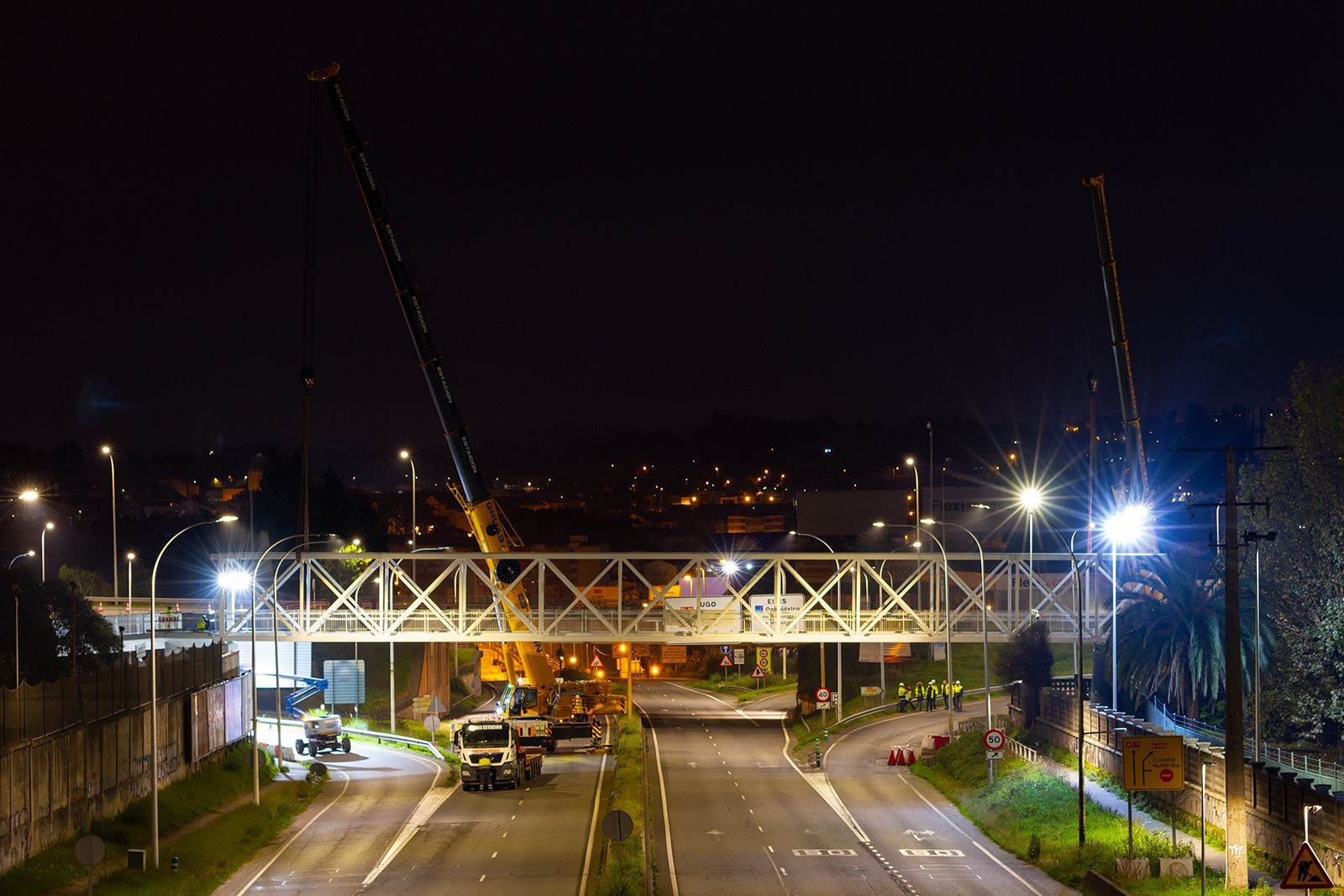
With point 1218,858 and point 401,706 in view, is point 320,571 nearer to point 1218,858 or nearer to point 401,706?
point 401,706

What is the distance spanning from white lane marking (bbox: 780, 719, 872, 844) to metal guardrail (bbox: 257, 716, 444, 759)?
46.8 feet

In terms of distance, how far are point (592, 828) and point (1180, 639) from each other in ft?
72.3

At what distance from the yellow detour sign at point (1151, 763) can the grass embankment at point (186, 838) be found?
19769 millimetres

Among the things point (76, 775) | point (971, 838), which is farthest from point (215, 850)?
point (971, 838)

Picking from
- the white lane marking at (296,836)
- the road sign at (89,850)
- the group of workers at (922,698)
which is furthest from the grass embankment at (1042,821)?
the group of workers at (922,698)

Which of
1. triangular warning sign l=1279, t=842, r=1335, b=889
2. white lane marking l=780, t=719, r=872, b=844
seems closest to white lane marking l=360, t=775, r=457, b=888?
white lane marking l=780, t=719, r=872, b=844

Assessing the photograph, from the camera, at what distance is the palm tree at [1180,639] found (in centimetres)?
5050

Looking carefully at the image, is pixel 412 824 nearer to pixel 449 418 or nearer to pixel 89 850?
pixel 89 850

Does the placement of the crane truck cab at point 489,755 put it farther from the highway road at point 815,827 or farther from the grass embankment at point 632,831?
the highway road at point 815,827

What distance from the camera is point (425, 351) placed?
66875mm

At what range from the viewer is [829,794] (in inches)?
1973

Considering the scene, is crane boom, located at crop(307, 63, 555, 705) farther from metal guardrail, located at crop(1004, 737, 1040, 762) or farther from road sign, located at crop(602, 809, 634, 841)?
road sign, located at crop(602, 809, 634, 841)

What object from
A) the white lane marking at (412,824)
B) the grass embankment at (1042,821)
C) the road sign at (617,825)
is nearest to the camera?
the road sign at (617,825)

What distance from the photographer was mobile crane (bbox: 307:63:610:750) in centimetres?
6400
